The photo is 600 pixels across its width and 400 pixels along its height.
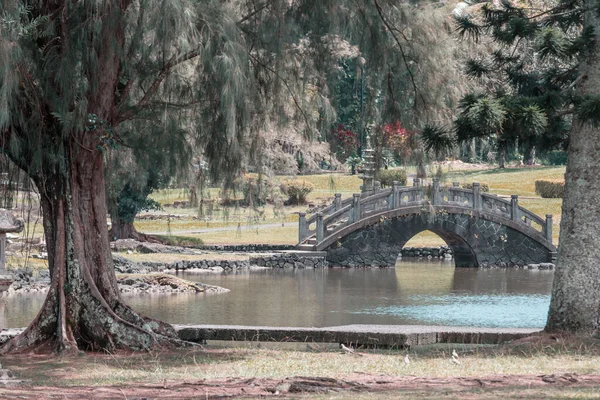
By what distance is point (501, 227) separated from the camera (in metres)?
38.4

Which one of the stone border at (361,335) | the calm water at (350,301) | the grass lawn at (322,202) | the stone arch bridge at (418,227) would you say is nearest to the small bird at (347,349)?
the stone border at (361,335)

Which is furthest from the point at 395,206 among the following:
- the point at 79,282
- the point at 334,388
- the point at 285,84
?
the point at 334,388

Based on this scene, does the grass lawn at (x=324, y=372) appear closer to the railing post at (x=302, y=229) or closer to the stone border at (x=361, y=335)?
the stone border at (x=361, y=335)

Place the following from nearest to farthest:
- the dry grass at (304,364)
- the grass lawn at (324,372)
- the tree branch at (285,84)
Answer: the grass lawn at (324,372)
the dry grass at (304,364)
the tree branch at (285,84)

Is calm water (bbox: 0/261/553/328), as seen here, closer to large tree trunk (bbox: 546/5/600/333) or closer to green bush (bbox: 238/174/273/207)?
green bush (bbox: 238/174/273/207)

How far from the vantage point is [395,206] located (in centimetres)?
3725

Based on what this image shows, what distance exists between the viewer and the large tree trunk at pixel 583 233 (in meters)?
11.0

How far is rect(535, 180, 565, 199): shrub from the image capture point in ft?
158

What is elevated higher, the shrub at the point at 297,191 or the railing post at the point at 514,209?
the shrub at the point at 297,191

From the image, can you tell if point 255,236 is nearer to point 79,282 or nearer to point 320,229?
point 320,229

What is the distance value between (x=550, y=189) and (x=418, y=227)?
523 inches

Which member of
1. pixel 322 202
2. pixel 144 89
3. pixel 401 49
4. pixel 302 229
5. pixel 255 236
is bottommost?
pixel 255 236

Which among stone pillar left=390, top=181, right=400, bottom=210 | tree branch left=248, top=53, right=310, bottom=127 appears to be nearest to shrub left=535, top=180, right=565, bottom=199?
stone pillar left=390, top=181, right=400, bottom=210

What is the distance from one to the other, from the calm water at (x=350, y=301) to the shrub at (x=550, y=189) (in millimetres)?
14533
